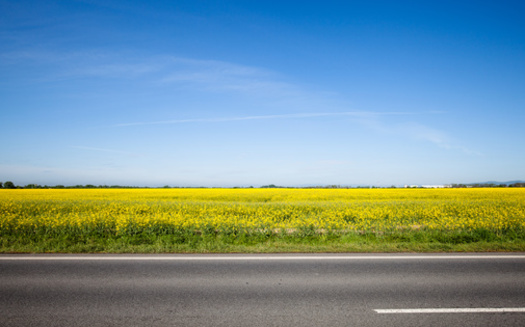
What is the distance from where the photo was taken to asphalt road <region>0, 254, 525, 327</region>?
14.4 ft

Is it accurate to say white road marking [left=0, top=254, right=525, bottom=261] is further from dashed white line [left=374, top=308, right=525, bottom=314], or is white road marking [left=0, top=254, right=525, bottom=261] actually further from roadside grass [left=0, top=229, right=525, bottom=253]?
dashed white line [left=374, top=308, right=525, bottom=314]

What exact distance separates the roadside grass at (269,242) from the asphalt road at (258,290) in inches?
33.6

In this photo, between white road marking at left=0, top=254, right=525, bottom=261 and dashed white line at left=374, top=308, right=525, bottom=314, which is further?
white road marking at left=0, top=254, right=525, bottom=261

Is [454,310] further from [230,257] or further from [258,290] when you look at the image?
[230,257]

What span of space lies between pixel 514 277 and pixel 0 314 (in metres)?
9.09

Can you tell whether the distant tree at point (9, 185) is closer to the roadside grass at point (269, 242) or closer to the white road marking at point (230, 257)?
the roadside grass at point (269, 242)

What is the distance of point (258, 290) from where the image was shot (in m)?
5.50

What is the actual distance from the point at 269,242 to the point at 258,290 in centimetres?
423

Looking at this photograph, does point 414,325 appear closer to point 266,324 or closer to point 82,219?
point 266,324

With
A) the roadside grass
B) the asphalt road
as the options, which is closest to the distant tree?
the roadside grass

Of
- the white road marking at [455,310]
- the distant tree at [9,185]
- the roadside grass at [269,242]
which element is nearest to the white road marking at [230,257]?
the roadside grass at [269,242]

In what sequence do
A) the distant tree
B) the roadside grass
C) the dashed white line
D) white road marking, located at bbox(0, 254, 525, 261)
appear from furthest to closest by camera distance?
the distant tree
the roadside grass
white road marking, located at bbox(0, 254, 525, 261)
the dashed white line

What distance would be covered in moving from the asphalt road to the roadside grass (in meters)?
0.85

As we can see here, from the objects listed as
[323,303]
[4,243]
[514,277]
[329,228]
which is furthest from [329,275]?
[4,243]
